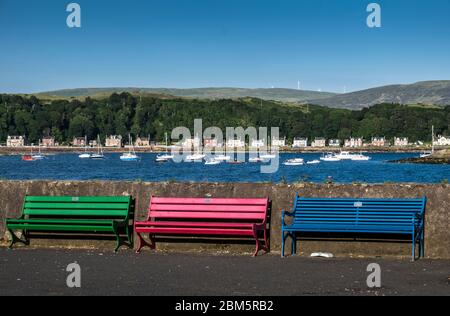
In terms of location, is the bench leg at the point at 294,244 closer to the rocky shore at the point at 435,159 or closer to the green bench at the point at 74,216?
the green bench at the point at 74,216

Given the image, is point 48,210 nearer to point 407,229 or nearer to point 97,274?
point 97,274

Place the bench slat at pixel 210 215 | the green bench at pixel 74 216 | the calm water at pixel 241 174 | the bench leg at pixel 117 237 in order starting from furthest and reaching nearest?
the calm water at pixel 241 174 < the green bench at pixel 74 216 < the bench leg at pixel 117 237 < the bench slat at pixel 210 215

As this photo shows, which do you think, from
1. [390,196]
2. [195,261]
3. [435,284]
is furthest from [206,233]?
[435,284]

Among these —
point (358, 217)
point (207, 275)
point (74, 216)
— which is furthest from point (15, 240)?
point (358, 217)

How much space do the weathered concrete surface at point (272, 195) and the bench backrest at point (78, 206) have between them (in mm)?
312

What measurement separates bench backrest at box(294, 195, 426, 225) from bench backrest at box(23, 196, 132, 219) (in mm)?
2781

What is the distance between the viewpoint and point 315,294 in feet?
29.4

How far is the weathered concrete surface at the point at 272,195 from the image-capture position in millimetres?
11844

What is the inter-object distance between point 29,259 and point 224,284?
349 centimetres

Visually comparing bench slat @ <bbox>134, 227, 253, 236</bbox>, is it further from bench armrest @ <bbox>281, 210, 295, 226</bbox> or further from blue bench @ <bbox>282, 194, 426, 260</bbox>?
blue bench @ <bbox>282, 194, 426, 260</bbox>

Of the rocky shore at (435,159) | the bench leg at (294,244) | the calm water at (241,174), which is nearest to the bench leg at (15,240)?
the bench leg at (294,244)

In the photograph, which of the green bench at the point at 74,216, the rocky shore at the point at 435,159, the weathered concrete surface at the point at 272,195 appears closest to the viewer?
the weathered concrete surface at the point at 272,195

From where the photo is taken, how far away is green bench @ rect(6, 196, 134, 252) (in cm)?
1272

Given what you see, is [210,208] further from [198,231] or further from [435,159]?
[435,159]
